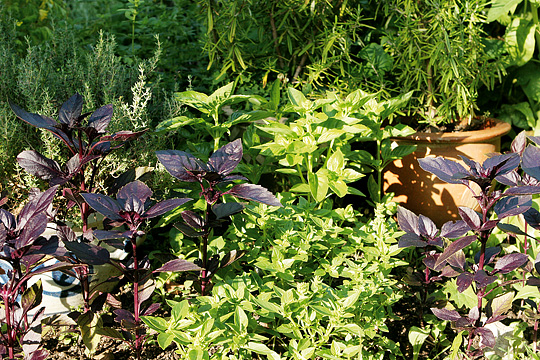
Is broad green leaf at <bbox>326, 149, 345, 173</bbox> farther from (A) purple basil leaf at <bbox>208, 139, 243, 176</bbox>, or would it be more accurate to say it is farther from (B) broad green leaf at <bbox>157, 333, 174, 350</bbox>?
(B) broad green leaf at <bbox>157, 333, 174, 350</bbox>

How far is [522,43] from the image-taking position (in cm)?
312

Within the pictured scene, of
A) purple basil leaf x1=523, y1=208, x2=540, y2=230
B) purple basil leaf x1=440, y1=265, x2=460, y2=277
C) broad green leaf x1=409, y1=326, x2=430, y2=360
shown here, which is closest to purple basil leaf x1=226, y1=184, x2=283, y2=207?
purple basil leaf x1=440, y1=265, x2=460, y2=277

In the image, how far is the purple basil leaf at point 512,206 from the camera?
65.0 inches

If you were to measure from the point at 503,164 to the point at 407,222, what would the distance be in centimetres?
41

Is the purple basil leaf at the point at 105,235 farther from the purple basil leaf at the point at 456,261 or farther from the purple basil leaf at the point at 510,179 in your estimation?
the purple basil leaf at the point at 510,179

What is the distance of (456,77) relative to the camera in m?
2.68

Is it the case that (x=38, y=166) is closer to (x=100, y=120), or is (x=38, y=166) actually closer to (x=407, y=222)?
(x=100, y=120)

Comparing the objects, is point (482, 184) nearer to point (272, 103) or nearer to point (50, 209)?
point (272, 103)

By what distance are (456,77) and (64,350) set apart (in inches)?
89.9

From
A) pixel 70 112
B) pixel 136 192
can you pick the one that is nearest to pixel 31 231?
pixel 136 192

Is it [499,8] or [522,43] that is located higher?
[499,8]

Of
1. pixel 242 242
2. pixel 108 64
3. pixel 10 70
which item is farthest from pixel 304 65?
pixel 10 70

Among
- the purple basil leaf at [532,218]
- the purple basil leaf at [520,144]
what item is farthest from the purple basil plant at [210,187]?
the purple basil leaf at [520,144]

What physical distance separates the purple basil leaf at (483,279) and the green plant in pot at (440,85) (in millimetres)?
1118
